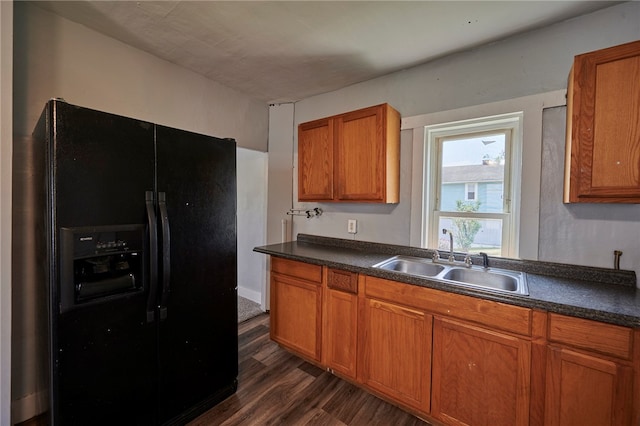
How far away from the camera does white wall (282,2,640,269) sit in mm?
1606

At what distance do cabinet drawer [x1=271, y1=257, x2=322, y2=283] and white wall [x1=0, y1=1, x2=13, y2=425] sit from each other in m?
1.58

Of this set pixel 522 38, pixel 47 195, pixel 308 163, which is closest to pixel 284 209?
pixel 308 163

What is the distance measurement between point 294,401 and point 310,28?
8.26ft

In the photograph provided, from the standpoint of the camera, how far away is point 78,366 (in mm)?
1295

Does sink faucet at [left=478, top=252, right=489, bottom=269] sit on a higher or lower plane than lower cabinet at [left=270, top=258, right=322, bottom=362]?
higher

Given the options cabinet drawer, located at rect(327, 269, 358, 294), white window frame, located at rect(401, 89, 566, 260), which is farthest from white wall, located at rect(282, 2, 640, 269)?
cabinet drawer, located at rect(327, 269, 358, 294)

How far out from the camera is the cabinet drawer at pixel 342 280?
1.96 meters

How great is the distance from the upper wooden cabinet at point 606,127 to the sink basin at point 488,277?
22.2 inches

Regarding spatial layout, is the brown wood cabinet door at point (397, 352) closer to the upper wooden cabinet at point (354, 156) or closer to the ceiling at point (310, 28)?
the upper wooden cabinet at point (354, 156)

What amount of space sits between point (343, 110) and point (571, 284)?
218 centimetres

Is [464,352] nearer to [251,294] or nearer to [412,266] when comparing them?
[412,266]

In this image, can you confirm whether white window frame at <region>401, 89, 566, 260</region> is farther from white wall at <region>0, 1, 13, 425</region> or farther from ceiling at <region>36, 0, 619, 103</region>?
white wall at <region>0, 1, 13, 425</region>

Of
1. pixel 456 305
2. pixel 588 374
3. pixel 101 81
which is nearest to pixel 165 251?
pixel 101 81

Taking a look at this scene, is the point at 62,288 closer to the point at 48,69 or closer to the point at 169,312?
the point at 169,312
